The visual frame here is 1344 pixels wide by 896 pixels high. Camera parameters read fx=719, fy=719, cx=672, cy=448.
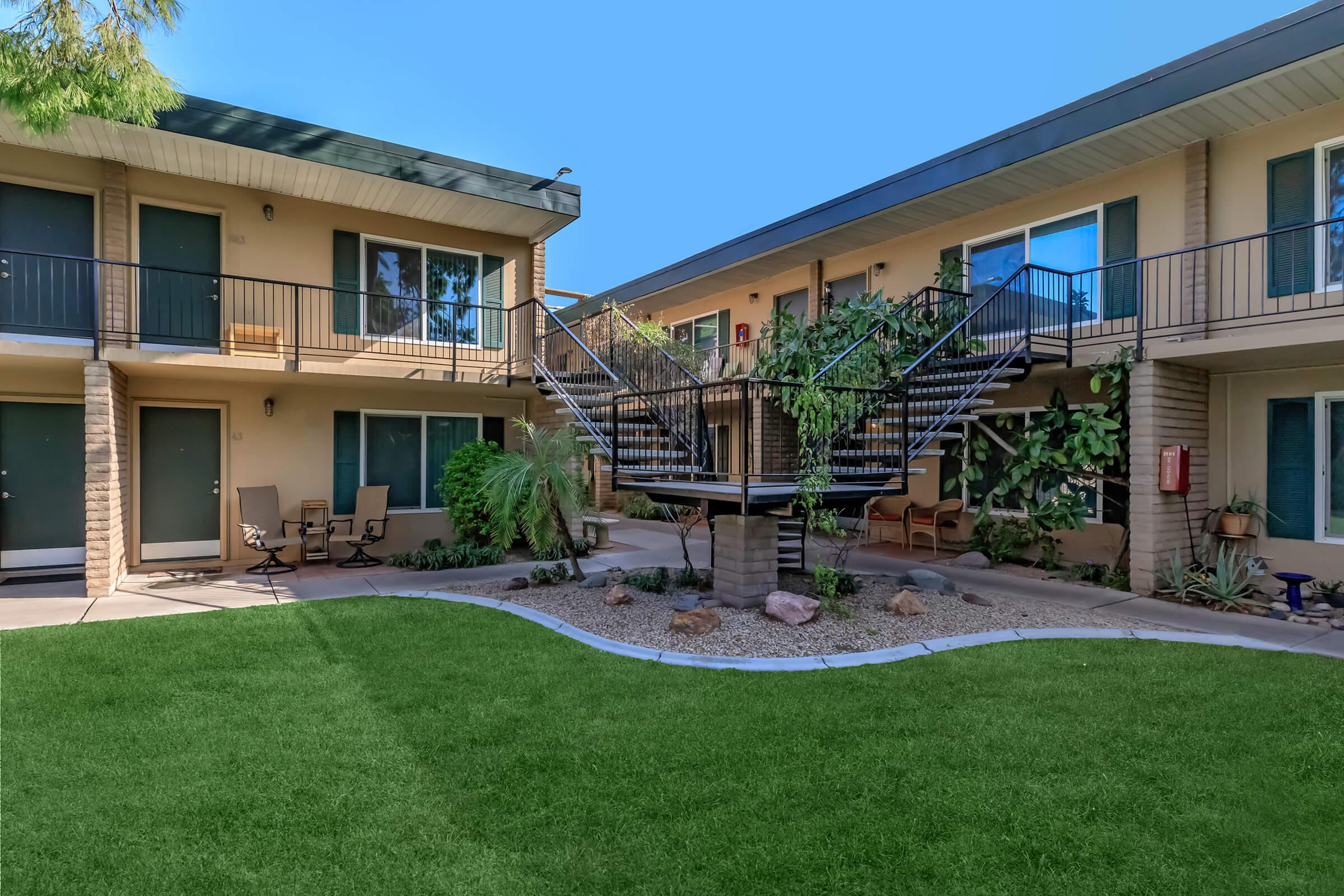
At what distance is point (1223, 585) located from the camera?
7.37 meters

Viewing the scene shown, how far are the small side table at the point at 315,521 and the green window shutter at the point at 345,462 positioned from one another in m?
0.22

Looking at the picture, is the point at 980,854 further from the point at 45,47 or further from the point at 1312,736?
the point at 45,47

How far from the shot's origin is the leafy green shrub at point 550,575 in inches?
330

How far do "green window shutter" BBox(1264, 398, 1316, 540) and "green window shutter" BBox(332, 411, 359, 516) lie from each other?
38.2ft

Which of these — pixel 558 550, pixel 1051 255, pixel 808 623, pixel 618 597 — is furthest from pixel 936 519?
pixel 618 597

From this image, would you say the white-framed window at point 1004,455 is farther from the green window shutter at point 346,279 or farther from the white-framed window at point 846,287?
the green window shutter at point 346,279

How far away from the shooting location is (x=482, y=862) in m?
2.80

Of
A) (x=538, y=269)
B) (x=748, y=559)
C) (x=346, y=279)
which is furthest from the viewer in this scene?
(x=538, y=269)

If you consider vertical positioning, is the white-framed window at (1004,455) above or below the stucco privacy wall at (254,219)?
below

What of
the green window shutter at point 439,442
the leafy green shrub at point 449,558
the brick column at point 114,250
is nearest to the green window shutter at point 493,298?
the green window shutter at point 439,442

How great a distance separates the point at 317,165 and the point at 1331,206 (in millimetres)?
11392

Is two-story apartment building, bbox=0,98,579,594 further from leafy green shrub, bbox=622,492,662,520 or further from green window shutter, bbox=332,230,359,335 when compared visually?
leafy green shrub, bbox=622,492,662,520

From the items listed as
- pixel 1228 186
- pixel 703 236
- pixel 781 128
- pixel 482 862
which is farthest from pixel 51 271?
pixel 703 236

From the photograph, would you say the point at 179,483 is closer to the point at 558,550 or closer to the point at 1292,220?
the point at 558,550
